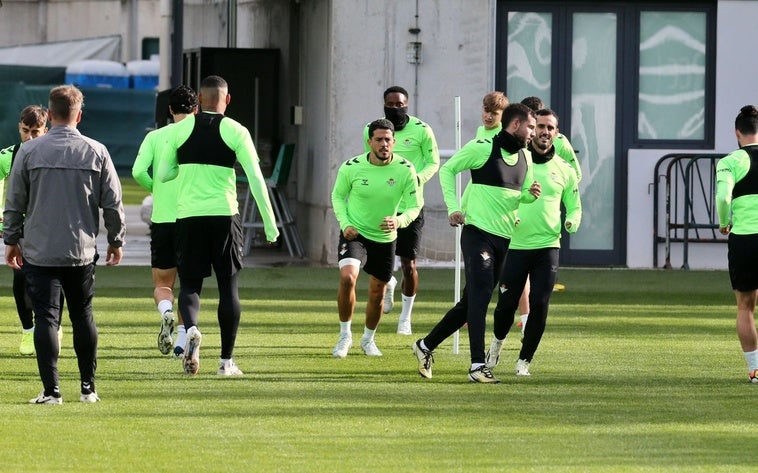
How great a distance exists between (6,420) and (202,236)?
7.49 ft

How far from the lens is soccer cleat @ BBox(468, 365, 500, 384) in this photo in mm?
11188

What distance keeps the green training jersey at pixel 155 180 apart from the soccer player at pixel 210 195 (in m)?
0.64

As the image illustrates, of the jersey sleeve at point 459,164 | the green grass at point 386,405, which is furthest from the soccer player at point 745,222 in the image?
the jersey sleeve at point 459,164

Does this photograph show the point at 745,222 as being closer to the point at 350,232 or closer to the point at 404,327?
the point at 350,232

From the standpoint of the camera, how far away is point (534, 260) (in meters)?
11.5

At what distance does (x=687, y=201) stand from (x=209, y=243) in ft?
35.8

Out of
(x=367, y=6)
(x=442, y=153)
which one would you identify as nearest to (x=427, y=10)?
(x=367, y=6)

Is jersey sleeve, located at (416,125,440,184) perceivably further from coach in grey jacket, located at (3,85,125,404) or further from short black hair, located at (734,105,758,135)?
coach in grey jacket, located at (3,85,125,404)

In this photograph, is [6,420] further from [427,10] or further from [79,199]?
[427,10]

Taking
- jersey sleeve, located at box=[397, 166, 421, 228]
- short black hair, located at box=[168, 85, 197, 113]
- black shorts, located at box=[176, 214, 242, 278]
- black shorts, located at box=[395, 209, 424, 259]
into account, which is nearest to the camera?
black shorts, located at box=[176, 214, 242, 278]

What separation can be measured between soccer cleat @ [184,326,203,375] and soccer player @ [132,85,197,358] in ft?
2.06

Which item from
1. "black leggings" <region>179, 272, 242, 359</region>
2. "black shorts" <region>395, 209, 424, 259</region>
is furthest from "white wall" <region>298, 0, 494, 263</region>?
"black leggings" <region>179, 272, 242, 359</region>

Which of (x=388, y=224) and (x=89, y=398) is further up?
(x=388, y=224)

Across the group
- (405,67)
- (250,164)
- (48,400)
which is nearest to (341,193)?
(250,164)
